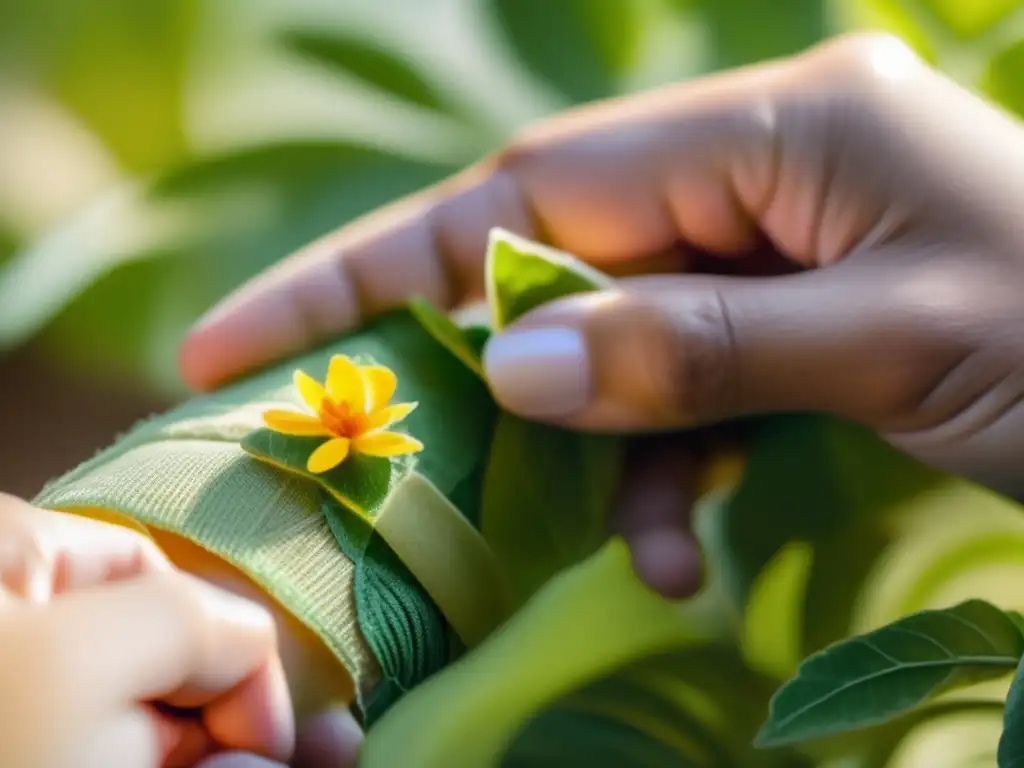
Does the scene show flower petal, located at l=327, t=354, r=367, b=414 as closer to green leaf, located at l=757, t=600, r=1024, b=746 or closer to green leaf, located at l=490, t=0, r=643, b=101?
green leaf, located at l=757, t=600, r=1024, b=746

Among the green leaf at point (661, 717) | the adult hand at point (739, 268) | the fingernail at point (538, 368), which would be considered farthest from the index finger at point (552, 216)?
the green leaf at point (661, 717)

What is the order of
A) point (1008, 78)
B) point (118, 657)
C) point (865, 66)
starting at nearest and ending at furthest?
1. point (118, 657)
2. point (865, 66)
3. point (1008, 78)

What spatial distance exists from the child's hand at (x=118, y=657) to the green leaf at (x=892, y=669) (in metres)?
0.17

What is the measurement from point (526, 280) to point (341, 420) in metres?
0.12

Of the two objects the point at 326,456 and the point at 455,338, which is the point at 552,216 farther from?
the point at 326,456

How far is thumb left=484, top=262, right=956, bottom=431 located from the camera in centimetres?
44

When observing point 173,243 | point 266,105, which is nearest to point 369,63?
point 266,105

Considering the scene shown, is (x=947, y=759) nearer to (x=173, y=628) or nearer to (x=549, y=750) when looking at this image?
(x=549, y=750)

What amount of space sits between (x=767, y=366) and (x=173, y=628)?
26 cm

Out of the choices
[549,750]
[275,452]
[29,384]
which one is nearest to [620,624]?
[549,750]

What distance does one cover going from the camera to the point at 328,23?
0.72 m

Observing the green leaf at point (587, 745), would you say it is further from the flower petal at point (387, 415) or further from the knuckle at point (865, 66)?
the knuckle at point (865, 66)

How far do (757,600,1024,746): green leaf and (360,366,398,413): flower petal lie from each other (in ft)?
0.58

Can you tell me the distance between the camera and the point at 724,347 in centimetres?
44
